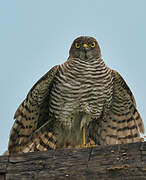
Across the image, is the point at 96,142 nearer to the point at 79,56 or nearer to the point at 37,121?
the point at 37,121

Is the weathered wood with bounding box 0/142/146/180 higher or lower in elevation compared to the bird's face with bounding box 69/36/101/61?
lower

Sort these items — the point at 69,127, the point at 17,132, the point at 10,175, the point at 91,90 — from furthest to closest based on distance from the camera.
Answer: the point at 69,127 → the point at 91,90 → the point at 17,132 → the point at 10,175

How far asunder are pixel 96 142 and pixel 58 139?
1.76 ft

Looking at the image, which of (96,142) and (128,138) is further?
(96,142)

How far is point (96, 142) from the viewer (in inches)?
195

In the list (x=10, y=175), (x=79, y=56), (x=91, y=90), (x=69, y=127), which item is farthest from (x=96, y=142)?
(x=10, y=175)

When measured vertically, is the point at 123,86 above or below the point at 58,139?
above

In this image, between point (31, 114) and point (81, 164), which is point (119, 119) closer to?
point (31, 114)

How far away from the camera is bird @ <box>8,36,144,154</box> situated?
457 cm

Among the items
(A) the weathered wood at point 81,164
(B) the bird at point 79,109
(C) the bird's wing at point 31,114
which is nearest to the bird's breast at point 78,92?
(B) the bird at point 79,109

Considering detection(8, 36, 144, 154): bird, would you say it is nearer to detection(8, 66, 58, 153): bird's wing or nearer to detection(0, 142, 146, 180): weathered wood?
detection(8, 66, 58, 153): bird's wing

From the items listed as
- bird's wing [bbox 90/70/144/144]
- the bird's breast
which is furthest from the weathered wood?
bird's wing [bbox 90/70/144/144]

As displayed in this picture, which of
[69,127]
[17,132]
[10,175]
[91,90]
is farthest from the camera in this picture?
[69,127]

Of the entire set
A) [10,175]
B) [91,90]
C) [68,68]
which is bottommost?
[10,175]
